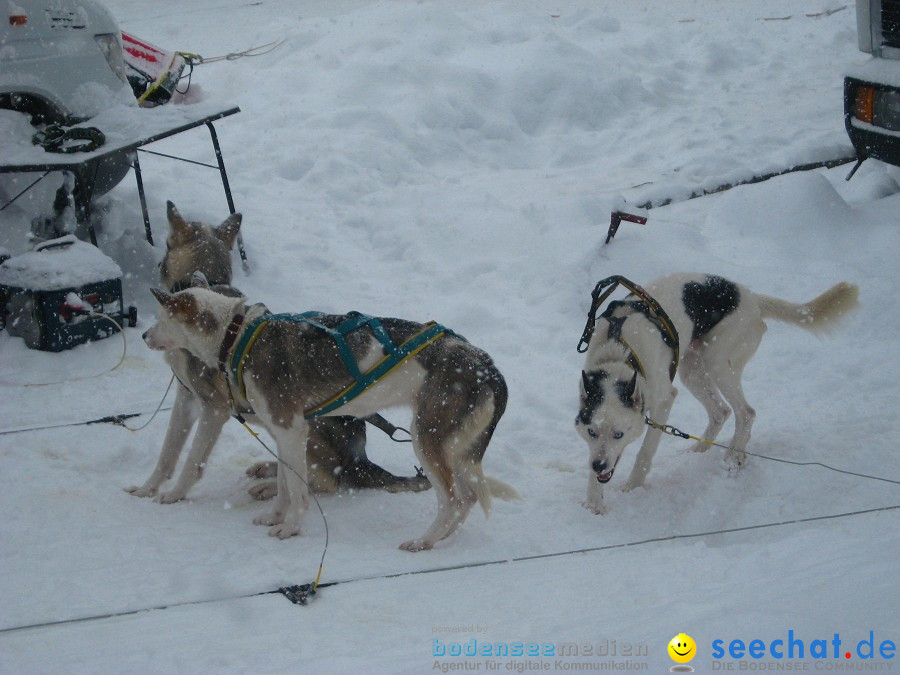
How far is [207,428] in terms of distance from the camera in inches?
166

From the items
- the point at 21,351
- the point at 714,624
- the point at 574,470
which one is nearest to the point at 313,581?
the point at 714,624

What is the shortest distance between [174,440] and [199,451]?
7.6 inches

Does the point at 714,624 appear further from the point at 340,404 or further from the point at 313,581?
the point at 340,404

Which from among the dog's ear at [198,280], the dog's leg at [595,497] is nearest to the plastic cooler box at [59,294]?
the dog's ear at [198,280]

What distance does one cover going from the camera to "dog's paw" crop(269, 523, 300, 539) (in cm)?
391

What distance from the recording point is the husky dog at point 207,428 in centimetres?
419

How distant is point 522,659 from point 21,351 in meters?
4.15

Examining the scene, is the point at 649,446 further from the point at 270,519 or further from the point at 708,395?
the point at 270,519

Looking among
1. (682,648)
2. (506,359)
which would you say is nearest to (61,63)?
(506,359)

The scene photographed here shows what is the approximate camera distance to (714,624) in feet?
8.54

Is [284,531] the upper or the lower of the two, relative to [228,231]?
lower

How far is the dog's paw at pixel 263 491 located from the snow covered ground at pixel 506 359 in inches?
5.8

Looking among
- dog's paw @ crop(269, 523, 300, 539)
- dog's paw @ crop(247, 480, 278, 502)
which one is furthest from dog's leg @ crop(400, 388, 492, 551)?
dog's paw @ crop(247, 480, 278, 502)

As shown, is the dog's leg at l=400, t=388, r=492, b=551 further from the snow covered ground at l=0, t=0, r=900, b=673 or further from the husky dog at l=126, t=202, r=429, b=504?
the husky dog at l=126, t=202, r=429, b=504
